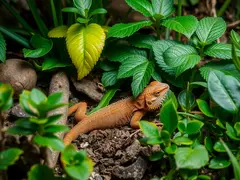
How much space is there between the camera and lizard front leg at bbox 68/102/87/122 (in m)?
3.06

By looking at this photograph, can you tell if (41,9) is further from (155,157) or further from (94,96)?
(155,157)

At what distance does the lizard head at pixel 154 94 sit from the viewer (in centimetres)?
303

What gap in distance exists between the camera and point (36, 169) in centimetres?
218

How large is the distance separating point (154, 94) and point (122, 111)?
25cm

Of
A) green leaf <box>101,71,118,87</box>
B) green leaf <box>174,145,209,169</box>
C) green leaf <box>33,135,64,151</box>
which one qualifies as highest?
green leaf <box>33,135,64,151</box>

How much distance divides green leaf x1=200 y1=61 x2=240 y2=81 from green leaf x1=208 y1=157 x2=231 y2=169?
61 centimetres

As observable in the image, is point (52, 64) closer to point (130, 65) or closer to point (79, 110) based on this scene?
point (79, 110)

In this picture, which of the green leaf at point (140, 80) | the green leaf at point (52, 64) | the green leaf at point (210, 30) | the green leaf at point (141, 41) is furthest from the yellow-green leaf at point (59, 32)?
the green leaf at point (210, 30)

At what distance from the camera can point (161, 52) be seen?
307cm

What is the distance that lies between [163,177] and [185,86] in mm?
828

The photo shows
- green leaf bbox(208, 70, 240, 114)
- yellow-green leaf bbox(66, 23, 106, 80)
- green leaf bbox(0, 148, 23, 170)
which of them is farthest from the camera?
yellow-green leaf bbox(66, 23, 106, 80)

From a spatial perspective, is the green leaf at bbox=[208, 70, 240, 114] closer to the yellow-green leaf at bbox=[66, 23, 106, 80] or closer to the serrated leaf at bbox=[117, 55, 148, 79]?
the serrated leaf at bbox=[117, 55, 148, 79]

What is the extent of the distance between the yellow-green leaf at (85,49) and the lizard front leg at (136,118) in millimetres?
443

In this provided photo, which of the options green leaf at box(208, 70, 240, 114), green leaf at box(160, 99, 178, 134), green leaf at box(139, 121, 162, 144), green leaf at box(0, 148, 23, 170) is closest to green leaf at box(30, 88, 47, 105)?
green leaf at box(0, 148, 23, 170)
